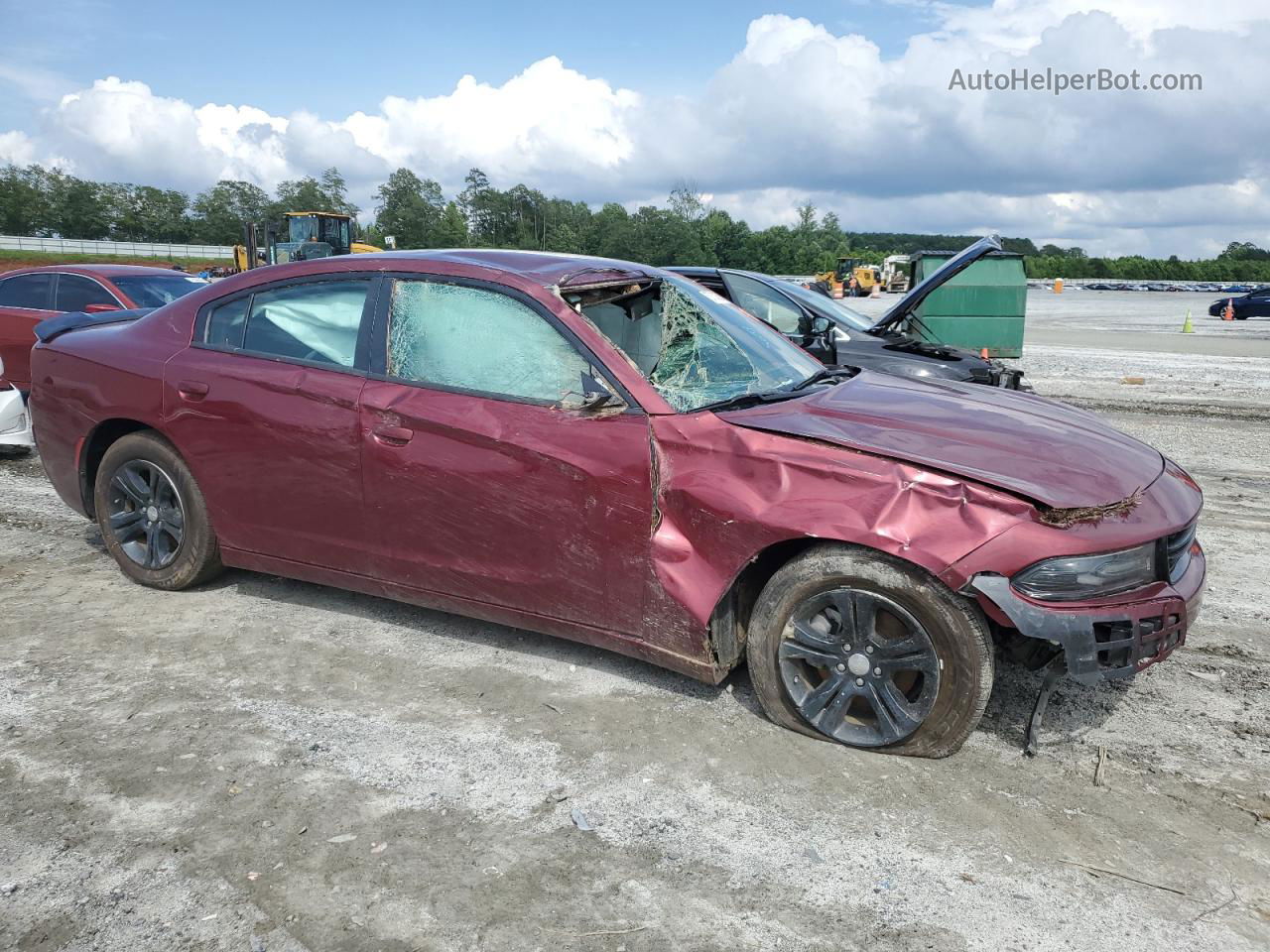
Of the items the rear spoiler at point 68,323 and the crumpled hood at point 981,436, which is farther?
the rear spoiler at point 68,323

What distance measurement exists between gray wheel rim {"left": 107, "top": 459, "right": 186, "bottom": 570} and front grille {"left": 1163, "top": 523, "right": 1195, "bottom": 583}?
4.15 metres

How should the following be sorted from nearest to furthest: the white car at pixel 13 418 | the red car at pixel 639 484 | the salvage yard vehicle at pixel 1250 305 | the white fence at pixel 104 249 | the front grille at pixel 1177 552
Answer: the red car at pixel 639 484 → the front grille at pixel 1177 552 → the white car at pixel 13 418 → the salvage yard vehicle at pixel 1250 305 → the white fence at pixel 104 249

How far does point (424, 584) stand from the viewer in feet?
13.1

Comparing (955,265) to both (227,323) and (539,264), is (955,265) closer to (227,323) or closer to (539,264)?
(539,264)

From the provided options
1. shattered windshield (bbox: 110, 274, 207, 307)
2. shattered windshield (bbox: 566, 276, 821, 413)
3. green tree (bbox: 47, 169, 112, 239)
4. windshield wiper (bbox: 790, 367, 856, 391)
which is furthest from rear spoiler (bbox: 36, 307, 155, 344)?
green tree (bbox: 47, 169, 112, 239)

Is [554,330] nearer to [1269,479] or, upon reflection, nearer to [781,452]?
[781,452]

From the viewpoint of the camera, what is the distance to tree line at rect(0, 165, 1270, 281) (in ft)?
290

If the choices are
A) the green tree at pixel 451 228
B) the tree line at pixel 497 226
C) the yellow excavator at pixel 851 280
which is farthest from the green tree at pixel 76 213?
the yellow excavator at pixel 851 280

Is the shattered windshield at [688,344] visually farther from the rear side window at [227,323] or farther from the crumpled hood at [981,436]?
the rear side window at [227,323]

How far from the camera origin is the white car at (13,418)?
25.7 feet

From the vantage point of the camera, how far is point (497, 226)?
Result: 10512 centimetres

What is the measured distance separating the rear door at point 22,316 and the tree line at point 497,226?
7228 cm

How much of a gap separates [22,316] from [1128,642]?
9779 mm

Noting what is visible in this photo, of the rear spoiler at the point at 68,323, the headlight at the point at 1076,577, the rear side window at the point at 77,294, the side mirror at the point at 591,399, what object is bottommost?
the headlight at the point at 1076,577
